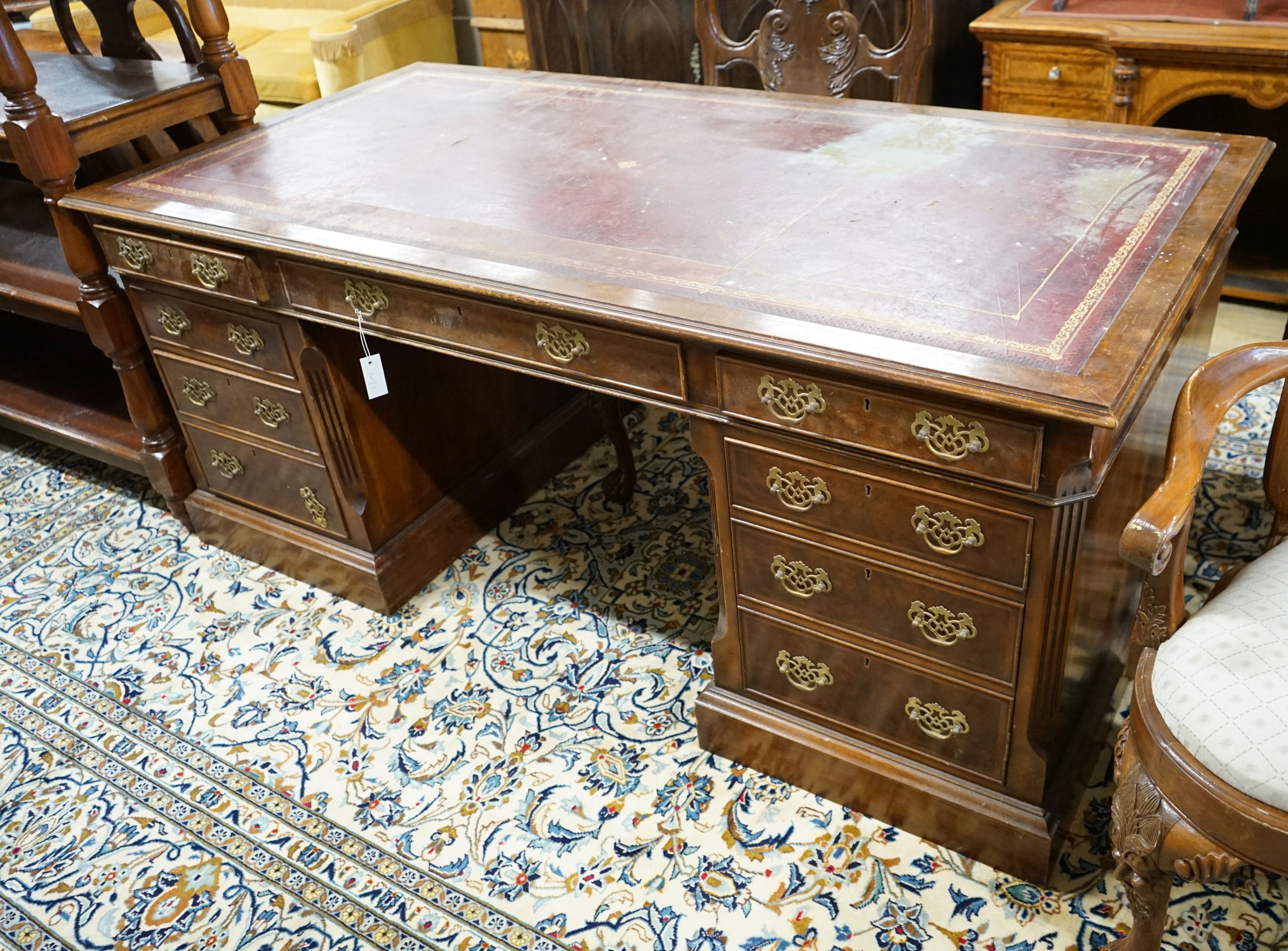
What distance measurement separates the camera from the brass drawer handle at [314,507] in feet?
7.69

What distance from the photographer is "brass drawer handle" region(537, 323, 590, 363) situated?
63.8 inches

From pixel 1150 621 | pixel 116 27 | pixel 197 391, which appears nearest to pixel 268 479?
pixel 197 391

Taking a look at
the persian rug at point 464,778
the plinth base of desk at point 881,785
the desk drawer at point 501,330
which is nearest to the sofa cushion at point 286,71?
the persian rug at point 464,778

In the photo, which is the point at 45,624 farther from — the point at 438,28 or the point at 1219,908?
the point at 438,28

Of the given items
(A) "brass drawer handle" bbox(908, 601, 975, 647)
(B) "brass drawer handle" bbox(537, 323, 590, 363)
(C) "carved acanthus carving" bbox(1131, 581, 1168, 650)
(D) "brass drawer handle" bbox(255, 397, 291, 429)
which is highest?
(B) "brass drawer handle" bbox(537, 323, 590, 363)

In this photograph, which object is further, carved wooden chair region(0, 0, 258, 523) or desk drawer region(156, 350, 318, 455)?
desk drawer region(156, 350, 318, 455)

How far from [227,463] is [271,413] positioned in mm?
298

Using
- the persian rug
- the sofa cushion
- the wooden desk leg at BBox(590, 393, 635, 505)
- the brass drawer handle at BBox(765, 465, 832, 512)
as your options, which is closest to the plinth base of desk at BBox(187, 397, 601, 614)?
the persian rug

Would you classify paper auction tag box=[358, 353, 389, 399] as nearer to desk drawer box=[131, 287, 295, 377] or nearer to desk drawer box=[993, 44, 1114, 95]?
desk drawer box=[131, 287, 295, 377]

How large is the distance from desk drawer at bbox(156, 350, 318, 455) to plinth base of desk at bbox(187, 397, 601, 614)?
256 mm

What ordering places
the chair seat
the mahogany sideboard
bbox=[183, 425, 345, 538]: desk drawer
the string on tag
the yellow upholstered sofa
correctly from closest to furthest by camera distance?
the chair seat
the string on tag
bbox=[183, 425, 345, 538]: desk drawer
the mahogany sideboard
the yellow upholstered sofa

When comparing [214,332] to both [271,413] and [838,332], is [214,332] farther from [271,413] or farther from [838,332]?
[838,332]

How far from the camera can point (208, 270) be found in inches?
79.5

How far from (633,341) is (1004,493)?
55cm
